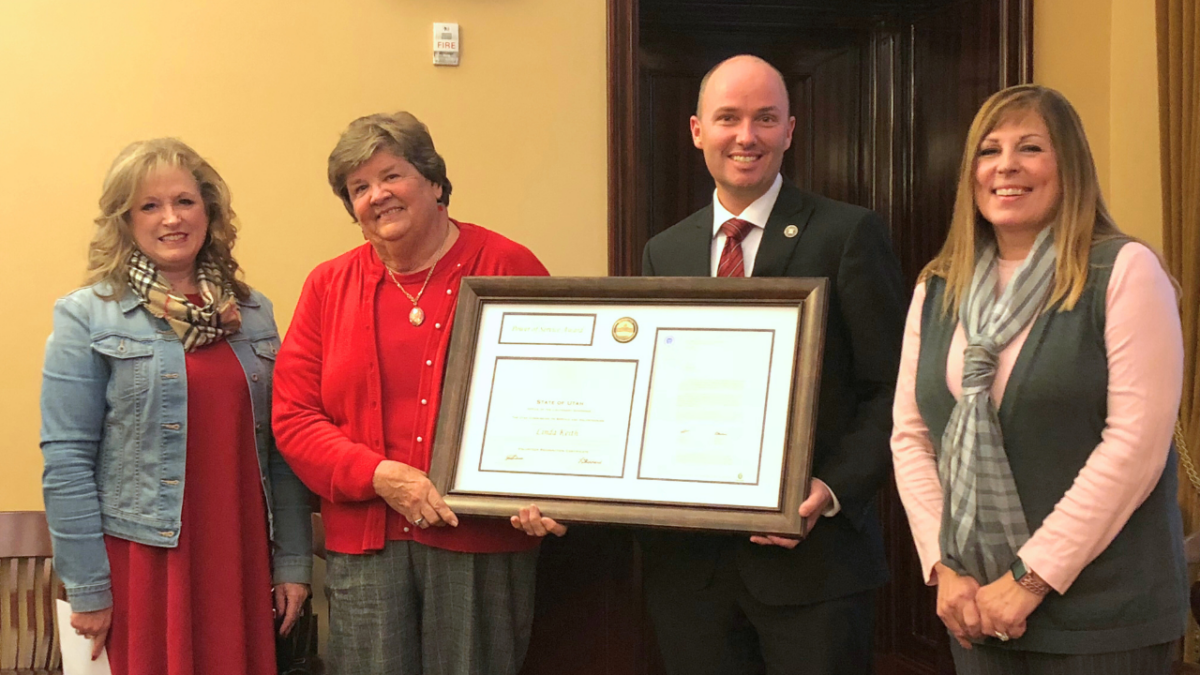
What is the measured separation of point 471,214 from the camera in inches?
129

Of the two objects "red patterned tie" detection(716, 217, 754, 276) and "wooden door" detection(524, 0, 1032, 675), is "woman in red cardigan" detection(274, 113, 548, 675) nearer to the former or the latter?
"red patterned tie" detection(716, 217, 754, 276)

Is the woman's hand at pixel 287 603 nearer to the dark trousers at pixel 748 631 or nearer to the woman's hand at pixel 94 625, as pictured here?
the woman's hand at pixel 94 625

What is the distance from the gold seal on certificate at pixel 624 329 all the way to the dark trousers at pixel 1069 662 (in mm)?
789

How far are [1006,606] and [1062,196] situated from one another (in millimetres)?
645

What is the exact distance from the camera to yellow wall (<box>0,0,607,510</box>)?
10.1 ft

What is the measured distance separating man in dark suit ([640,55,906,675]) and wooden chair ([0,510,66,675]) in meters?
1.51

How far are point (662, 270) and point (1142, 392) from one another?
89 cm

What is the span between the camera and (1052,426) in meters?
1.54

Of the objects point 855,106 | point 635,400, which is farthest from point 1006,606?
point 855,106

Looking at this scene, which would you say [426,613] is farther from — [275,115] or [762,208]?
[275,115]

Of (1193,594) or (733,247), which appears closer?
(733,247)

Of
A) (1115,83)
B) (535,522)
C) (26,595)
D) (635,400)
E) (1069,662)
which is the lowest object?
(26,595)

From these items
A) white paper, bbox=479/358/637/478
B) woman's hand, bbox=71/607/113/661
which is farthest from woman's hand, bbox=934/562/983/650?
woman's hand, bbox=71/607/113/661

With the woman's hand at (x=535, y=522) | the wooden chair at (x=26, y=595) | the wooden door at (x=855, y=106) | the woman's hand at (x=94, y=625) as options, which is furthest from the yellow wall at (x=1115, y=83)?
the wooden chair at (x=26, y=595)
